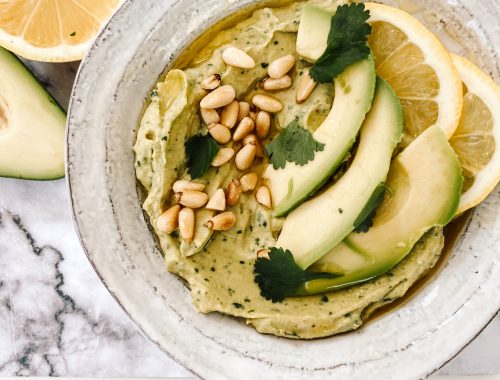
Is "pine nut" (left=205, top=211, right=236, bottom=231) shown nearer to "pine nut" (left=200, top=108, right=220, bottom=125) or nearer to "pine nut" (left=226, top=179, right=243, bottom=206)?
"pine nut" (left=226, top=179, right=243, bottom=206)

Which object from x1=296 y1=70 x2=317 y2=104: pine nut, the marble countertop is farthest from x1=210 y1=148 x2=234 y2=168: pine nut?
the marble countertop

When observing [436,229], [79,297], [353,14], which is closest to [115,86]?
[353,14]

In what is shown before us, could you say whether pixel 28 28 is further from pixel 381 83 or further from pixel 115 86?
pixel 381 83

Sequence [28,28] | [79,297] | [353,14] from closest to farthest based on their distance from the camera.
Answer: [353,14], [28,28], [79,297]

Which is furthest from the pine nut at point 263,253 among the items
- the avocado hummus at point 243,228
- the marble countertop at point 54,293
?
the marble countertop at point 54,293

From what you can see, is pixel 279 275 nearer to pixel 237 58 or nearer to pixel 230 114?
pixel 230 114

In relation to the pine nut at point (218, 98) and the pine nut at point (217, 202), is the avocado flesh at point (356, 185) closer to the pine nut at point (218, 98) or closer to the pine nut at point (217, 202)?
the pine nut at point (217, 202)

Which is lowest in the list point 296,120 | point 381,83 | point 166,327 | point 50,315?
point 50,315
